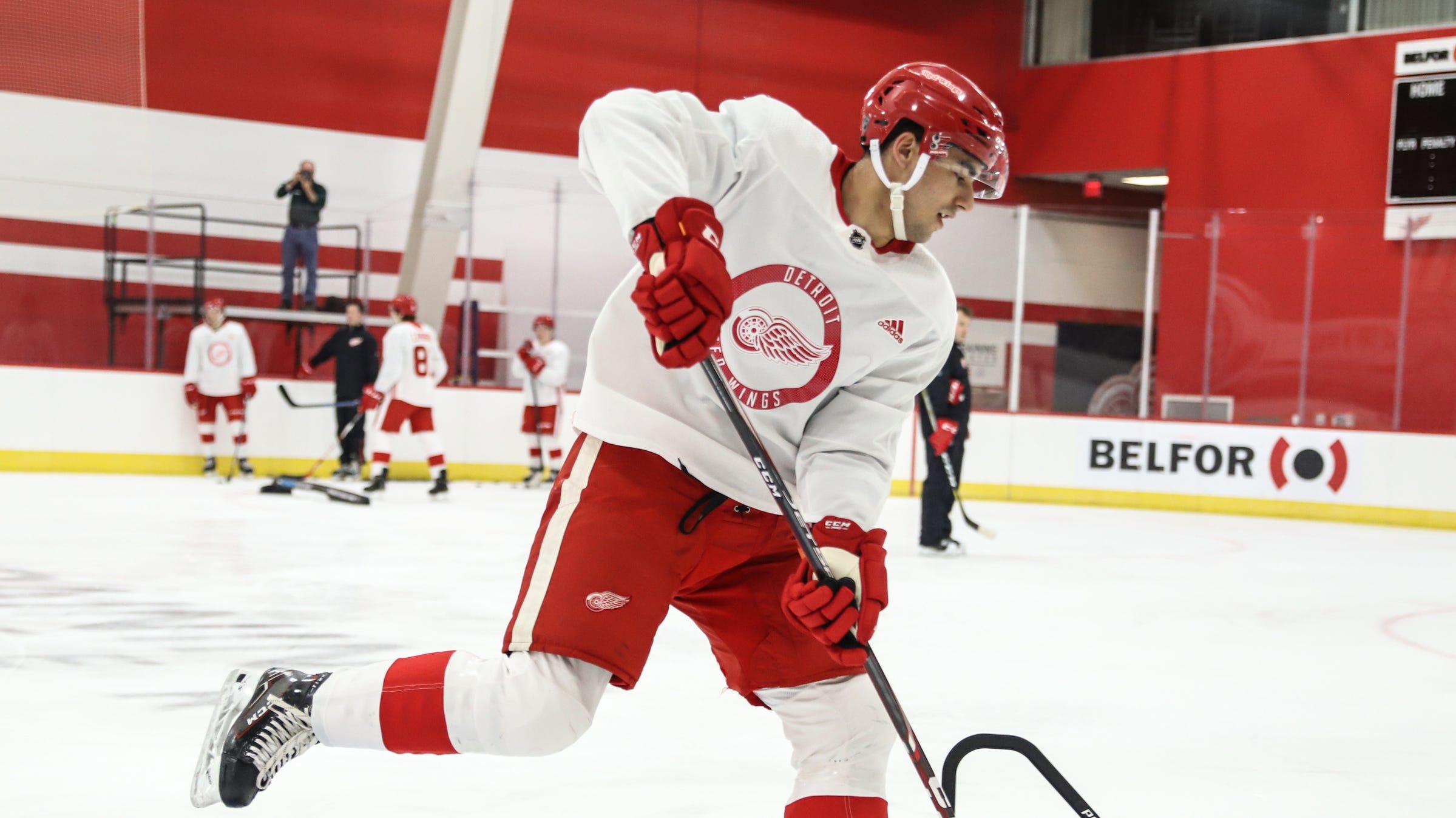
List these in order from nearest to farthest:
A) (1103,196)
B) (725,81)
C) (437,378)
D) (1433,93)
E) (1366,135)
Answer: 1. (437,378)
2. (1433,93)
3. (1366,135)
4. (725,81)
5. (1103,196)

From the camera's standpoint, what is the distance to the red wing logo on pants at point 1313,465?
31.0 ft

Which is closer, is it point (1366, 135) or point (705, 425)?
point (705, 425)

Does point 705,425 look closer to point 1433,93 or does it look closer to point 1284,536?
point 1284,536

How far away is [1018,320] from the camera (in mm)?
10414

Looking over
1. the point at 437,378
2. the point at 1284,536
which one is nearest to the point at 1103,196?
the point at 1284,536

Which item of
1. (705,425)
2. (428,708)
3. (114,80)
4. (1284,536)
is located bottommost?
(1284,536)

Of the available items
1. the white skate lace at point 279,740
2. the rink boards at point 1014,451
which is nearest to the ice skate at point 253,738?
the white skate lace at point 279,740

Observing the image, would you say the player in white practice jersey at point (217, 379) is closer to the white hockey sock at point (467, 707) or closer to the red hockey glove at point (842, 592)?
the white hockey sock at point (467, 707)

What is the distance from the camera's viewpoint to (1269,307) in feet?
33.5

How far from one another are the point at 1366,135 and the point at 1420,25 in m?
1.05

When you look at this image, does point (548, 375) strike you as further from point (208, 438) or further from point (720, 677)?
point (720, 677)

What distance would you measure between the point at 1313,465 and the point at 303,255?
26.3 ft

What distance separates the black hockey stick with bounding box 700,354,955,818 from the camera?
1687mm

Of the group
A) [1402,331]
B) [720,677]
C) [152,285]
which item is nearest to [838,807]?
[720,677]
